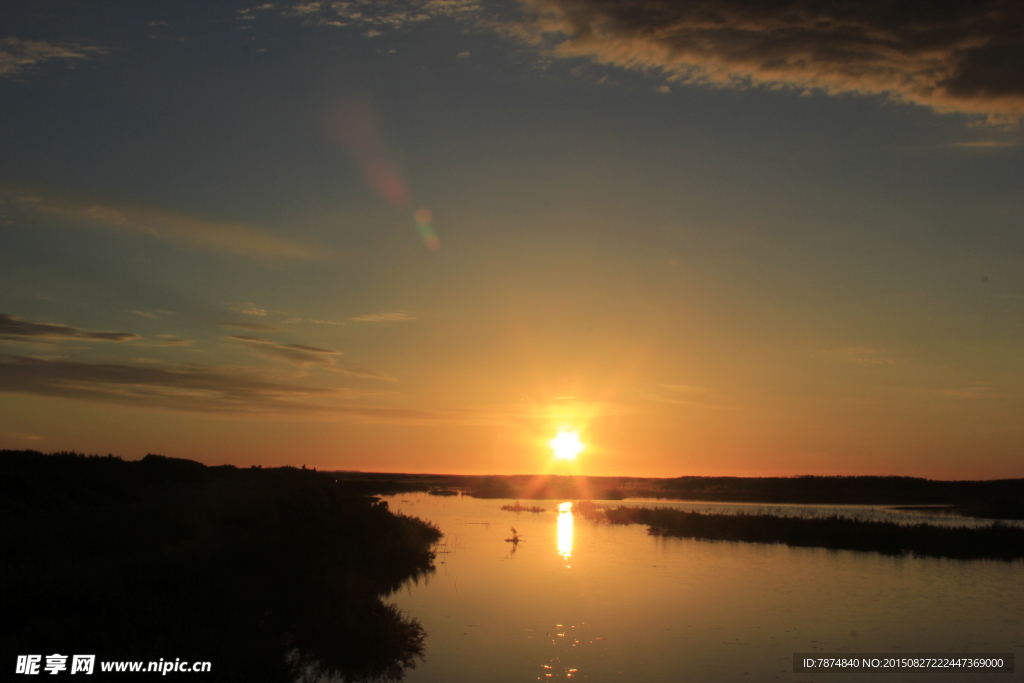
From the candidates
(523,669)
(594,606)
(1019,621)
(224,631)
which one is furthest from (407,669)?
(1019,621)

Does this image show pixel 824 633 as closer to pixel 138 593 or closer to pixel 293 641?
pixel 293 641

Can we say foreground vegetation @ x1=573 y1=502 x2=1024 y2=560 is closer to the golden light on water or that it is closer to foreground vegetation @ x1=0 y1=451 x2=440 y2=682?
the golden light on water

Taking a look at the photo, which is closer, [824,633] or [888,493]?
[824,633]

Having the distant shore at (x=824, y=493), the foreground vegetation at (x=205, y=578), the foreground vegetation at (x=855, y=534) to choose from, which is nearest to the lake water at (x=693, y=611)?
the foreground vegetation at (x=205, y=578)

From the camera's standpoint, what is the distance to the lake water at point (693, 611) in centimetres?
1505

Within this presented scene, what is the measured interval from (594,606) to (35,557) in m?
14.7

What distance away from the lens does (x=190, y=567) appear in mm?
16344

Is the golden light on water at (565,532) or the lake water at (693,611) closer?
the lake water at (693,611)

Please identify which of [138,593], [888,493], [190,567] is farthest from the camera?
[888,493]

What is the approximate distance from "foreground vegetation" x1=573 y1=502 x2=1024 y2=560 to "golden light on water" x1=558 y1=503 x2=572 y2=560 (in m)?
5.26

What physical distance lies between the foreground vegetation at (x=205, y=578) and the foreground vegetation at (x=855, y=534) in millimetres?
18683

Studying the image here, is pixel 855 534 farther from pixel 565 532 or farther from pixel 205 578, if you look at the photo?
pixel 205 578

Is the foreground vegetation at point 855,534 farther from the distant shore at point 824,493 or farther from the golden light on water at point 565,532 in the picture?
the distant shore at point 824,493

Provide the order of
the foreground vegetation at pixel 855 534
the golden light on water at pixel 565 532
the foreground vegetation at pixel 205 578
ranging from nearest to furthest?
the foreground vegetation at pixel 205 578
the foreground vegetation at pixel 855 534
the golden light on water at pixel 565 532
